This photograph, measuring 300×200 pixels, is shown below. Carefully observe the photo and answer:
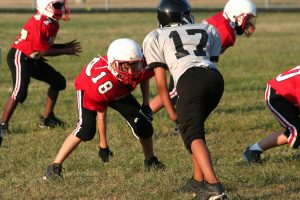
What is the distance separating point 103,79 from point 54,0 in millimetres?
2718

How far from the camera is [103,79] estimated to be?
6.66 m

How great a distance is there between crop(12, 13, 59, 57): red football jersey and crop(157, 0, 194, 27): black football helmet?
10.8 ft

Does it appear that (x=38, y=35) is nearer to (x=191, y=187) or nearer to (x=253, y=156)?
(x=253, y=156)

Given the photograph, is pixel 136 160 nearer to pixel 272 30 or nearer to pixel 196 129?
pixel 196 129

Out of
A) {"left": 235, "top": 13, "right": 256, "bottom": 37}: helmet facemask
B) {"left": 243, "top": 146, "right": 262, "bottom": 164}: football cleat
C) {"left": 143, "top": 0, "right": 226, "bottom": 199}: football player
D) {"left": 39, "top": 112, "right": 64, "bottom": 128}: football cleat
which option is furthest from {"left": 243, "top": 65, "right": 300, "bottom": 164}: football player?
{"left": 39, "top": 112, "right": 64, "bottom": 128}: football cleat

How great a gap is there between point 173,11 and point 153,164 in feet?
5.34

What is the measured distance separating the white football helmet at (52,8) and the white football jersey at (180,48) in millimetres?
3367

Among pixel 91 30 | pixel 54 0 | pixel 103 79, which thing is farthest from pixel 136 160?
pixel 91 30

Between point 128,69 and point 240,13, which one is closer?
point 128,69

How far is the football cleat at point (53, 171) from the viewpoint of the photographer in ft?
21.8

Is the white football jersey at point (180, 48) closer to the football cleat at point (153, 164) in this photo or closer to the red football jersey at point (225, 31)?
the football cleat at point (153, 164)

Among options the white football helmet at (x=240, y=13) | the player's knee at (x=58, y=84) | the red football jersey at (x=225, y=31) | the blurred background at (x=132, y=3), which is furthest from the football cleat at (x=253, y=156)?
the blurred background at (x=132, y=3)

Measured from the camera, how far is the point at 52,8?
9.04m

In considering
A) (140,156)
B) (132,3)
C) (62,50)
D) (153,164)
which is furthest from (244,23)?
(132,3)
